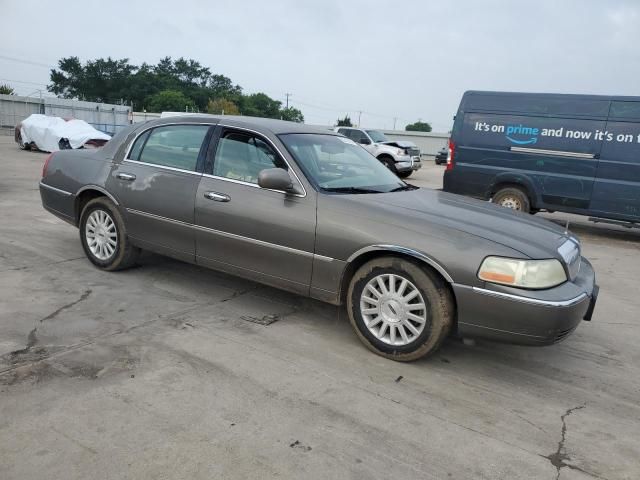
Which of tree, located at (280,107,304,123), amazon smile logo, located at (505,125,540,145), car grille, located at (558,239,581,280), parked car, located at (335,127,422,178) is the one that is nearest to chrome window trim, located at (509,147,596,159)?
amazon smile logo, located at (505,125,540,145)

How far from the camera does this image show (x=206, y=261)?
4.44 m

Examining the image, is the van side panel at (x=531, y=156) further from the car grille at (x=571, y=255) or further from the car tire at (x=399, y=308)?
the car tire at (x=399, y=308)

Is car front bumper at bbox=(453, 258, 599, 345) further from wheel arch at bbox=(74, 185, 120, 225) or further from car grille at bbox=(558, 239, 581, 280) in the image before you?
wheel arch at bbox=(74, 185, 120, 225)

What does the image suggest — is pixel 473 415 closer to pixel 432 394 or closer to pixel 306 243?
pixel 432 394

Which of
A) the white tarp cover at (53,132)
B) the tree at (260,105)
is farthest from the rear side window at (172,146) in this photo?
the tree at (260,105)

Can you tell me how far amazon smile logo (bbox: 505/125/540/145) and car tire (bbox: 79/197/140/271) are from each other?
709cm

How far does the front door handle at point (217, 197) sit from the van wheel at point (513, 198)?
6.71 m

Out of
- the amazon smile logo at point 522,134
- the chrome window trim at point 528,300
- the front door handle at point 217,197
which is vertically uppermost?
the amazon smile logo at point 522,134

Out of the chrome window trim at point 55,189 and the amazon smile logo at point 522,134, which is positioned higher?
the amazon smile logo at point 522,134

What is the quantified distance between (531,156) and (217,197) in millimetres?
6954

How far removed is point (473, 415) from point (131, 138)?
12.9 ft

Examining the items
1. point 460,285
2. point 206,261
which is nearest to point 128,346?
point 206,261

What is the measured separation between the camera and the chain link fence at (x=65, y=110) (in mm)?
33938

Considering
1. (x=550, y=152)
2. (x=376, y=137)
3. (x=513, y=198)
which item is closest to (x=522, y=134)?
(x=550, y=152)
